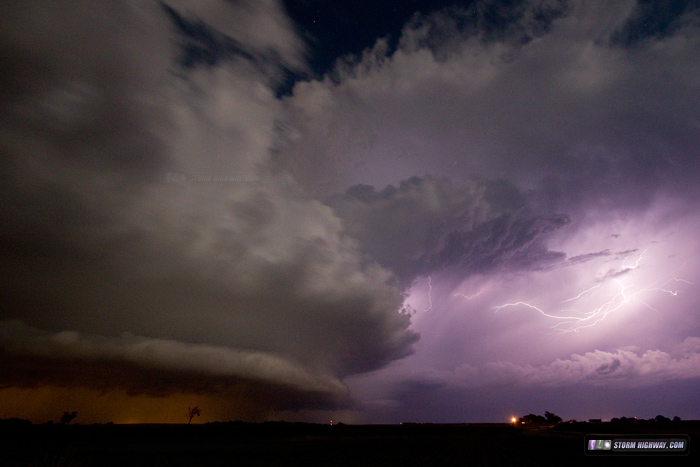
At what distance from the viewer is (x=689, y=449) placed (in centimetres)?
5091

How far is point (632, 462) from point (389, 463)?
27.5 meters

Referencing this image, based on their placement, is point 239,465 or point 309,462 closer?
point 239,465

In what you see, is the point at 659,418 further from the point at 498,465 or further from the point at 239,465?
the point at 239,465

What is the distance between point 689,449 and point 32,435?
5651 inches

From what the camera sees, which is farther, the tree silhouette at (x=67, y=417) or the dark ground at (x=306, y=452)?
the tree silhouette at (x=67, y=417)

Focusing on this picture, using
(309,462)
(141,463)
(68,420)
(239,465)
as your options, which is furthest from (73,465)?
(68,420)

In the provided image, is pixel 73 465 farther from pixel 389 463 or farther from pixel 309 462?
pixel 389 463

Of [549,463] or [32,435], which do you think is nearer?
[549,463]

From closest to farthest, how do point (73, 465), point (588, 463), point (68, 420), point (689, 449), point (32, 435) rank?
1. point (73, 465)
2. point (588, 463)
3. point (689, 449)
4. point (32, 435)
5. point (68, 420)

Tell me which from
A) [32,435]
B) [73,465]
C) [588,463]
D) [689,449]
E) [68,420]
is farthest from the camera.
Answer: [68,420]

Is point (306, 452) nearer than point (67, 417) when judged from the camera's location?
Yes

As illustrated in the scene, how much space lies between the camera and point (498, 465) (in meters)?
39.4

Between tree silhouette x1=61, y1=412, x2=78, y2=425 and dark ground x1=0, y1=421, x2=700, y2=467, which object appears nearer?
dark ground x1=0, y1=421, x2=700, y2=467

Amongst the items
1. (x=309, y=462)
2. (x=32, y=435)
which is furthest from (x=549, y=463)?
(x=32, y=435)
